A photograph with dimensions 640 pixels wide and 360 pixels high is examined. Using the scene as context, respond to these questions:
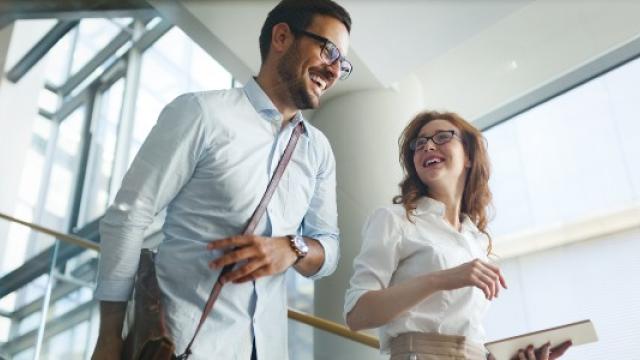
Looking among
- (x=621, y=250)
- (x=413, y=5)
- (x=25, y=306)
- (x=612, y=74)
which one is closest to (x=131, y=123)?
(x=25, y=306)

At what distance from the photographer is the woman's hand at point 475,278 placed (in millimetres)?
1417

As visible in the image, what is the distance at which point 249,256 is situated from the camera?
1.39 meters

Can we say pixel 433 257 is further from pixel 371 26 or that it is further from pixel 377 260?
pixel 371 26

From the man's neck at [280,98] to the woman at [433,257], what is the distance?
1.26 ft

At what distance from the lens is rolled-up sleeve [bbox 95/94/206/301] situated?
1347 mm

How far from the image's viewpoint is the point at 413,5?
3.05m

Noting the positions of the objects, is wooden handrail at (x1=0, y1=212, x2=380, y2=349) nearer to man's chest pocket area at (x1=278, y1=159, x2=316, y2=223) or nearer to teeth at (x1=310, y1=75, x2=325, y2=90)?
man's chest pocket area at (x1=278, y1=159, x2=316, y2=223)

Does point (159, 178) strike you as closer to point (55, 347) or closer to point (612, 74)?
point (55, 347)

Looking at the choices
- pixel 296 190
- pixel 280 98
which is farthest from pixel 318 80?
pixel 296 190

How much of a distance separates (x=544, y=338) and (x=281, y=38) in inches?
42.7

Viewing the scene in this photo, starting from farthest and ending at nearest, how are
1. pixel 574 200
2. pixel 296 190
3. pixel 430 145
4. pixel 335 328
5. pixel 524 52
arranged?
pixel 524 52 < pixel 574 200 < pixel 335 328 < pixel 430 145 < pixel 296 190

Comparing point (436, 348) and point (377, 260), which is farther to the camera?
point (377, 260)

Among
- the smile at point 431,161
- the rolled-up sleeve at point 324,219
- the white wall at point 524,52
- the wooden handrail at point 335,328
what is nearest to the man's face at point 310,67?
the rolled-up sleeve at point 324,219

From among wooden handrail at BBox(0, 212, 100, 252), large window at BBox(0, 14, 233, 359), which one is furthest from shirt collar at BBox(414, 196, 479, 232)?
wooden handrail at BBox(0, 212, 100, 252)
